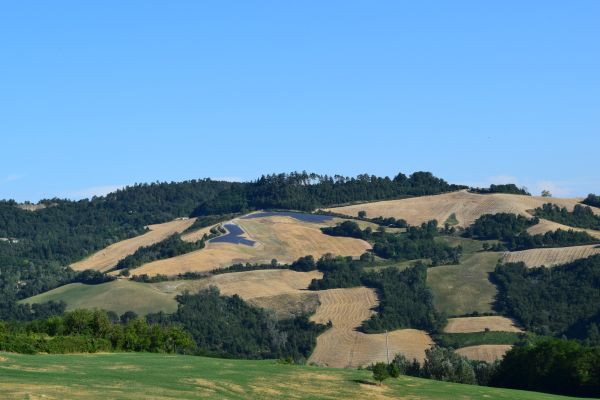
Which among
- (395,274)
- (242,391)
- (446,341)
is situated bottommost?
(242,391)

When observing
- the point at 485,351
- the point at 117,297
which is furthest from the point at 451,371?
the point at 117,297

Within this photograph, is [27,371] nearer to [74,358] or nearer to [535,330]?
[74,358]

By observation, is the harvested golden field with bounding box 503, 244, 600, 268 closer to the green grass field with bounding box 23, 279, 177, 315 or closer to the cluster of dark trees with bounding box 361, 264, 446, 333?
the cluster of dark trees with bounding box 361, 264, 446, 333

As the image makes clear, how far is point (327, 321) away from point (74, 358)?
89396 mm

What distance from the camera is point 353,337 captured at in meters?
153

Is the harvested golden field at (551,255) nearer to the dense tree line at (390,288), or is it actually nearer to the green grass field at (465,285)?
the green grass field at (465,285)

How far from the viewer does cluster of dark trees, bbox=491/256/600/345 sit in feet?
532

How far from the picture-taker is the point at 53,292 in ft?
620

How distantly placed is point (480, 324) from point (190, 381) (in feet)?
330

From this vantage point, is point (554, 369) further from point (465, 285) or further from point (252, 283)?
point (252, 283)

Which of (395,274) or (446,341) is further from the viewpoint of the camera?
(395,274)

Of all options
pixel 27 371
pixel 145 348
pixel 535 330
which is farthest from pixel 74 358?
pixel 535 330

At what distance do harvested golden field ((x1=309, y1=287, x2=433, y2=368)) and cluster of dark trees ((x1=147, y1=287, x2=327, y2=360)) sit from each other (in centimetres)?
270

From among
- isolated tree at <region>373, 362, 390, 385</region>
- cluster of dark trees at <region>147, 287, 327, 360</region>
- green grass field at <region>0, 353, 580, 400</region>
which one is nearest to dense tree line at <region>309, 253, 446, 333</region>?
cluster of dark trees at <region>147, 287, 327, 360</region>
